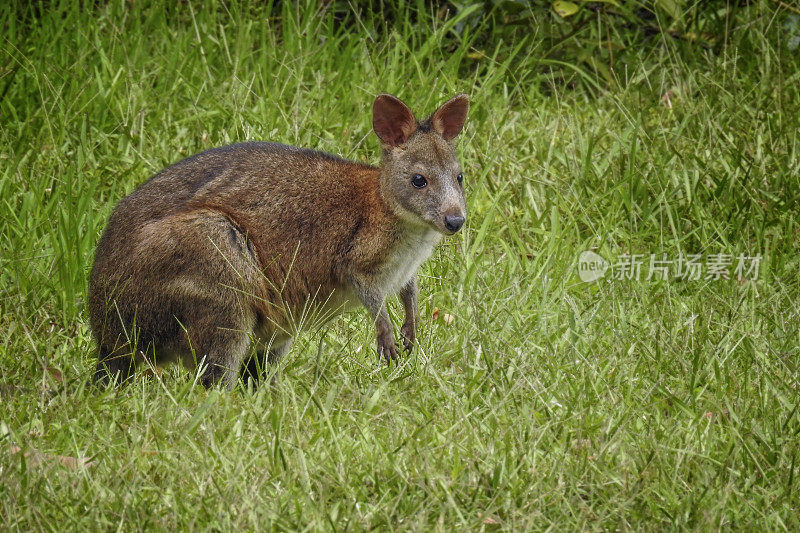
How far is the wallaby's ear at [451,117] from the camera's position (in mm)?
4941

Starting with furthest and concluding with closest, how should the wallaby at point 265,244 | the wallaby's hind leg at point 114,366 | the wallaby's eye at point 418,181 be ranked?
the wallaby's eye at point 418,181 → the wallaby's hind leg at point 114,366 → the wallaby at point 265,244

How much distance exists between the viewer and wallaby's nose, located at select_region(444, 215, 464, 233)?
465 cm

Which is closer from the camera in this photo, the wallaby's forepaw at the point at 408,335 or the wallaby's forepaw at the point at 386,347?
the wallaby's forepaw at the point at 386,347

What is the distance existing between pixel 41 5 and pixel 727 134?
3.90 meters

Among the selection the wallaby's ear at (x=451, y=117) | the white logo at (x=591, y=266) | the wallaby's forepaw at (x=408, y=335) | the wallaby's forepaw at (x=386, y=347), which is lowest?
the white logo at (x=591, y=266)

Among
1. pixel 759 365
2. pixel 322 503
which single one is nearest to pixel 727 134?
pixel 759 365

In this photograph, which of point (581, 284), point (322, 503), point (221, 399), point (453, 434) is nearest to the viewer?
point (322, 503)

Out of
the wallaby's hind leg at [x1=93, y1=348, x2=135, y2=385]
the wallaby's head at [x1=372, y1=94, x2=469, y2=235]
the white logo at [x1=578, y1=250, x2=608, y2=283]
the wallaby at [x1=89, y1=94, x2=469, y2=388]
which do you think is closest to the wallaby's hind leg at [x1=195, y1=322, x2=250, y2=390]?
the wallaby at [x1=89, y1=94, x2=469, y2=388]

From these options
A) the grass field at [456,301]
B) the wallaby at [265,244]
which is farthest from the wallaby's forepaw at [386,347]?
the grass field at [456,301]

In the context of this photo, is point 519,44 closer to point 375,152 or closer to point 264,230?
point 375,152

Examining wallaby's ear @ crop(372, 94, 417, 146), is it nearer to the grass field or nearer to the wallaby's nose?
the wallaby's nose

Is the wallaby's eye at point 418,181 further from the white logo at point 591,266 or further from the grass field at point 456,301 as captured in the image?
the white logo at point 591,266

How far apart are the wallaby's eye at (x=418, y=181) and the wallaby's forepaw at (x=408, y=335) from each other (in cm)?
57

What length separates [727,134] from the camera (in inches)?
254
